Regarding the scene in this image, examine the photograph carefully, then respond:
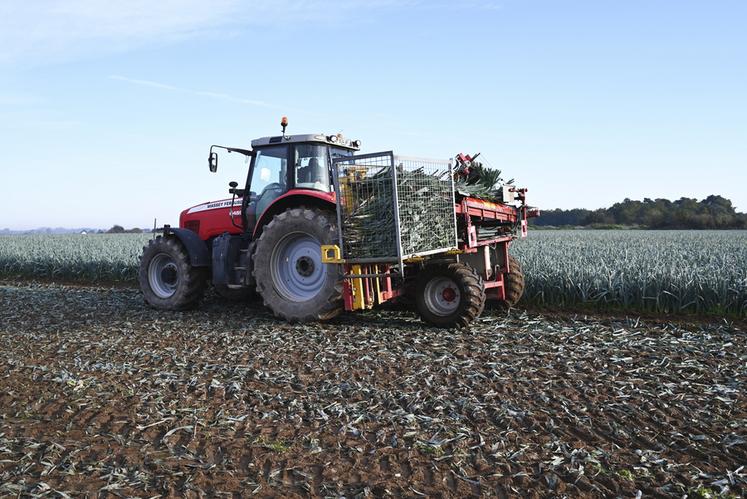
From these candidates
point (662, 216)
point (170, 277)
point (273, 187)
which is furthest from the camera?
point (662, 216)

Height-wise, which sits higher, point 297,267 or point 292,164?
point 292,164

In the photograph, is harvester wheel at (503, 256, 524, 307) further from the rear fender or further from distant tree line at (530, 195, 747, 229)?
distant tree line at (530, 195, 747, 229)

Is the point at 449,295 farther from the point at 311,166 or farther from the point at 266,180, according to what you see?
the point at 266,180

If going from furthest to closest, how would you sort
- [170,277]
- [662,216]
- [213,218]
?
[662,216] < [213,218] < [170,277]

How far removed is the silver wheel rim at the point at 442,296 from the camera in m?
8.34

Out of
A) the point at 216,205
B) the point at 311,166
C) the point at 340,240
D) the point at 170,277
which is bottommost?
the point at 170,277

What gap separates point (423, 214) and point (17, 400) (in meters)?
4.87

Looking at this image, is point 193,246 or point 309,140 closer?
point 309,140

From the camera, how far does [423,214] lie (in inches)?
317

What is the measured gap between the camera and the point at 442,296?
8.44 metres

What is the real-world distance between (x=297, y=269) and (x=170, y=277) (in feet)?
9.17

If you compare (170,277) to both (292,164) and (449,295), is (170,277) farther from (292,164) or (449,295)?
(449,295)

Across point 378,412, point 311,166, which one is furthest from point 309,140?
point 378,412

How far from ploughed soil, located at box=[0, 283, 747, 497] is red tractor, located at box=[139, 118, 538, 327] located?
0.67 meters
